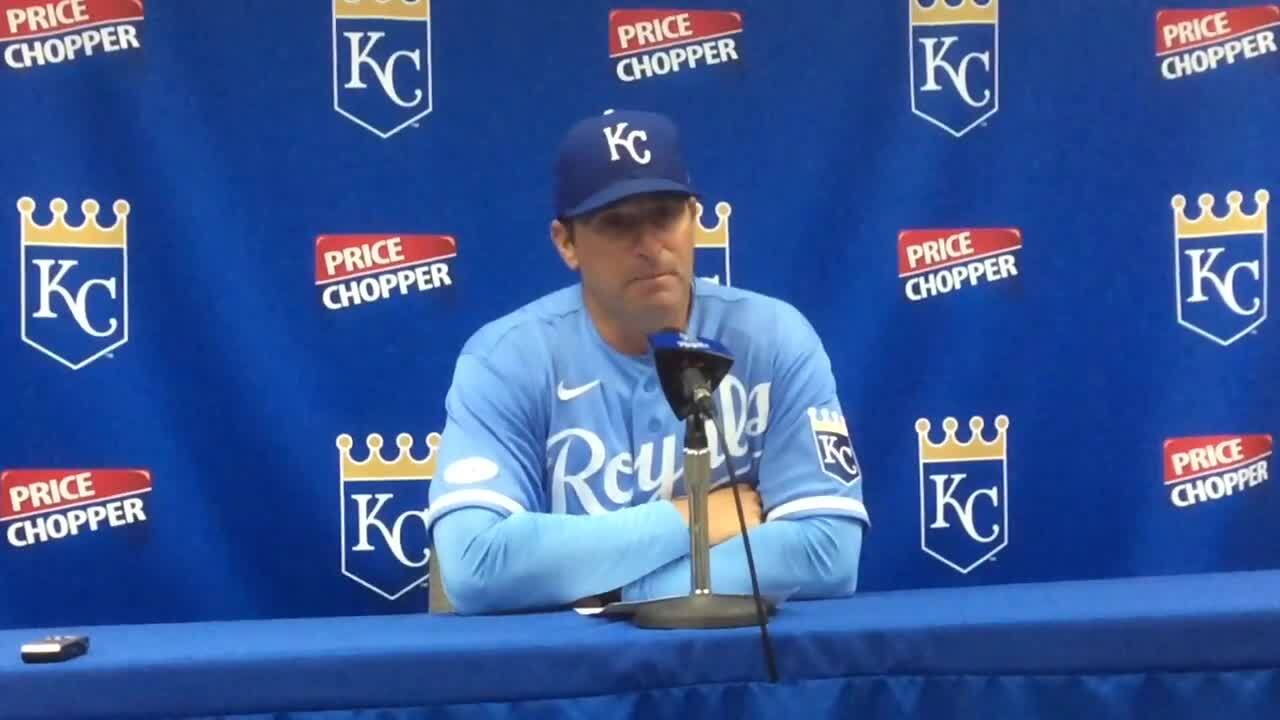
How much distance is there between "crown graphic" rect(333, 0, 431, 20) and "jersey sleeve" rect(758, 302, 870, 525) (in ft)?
2.82

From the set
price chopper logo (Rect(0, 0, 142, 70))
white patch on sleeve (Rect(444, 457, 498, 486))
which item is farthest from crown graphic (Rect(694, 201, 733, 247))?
price chopper logo (Rect(0, 0, 142, 70))

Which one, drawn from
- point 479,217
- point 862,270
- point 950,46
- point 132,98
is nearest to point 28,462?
point 132,98

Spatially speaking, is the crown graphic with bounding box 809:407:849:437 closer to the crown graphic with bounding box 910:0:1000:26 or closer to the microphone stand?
the microphone stand

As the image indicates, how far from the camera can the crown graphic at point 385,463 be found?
7.22 ft

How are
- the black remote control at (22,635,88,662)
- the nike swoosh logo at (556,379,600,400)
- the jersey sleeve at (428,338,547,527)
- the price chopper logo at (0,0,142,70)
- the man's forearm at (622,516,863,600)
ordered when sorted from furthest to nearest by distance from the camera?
the price chopper logo at (0,0,142,70) → the nike swoosh logo at (556,379,600,400) → the jersey sleeve at (428,338,547,527) → the man's forearm at (622,516,863,600) → the black remote control at (22,635,88,662)

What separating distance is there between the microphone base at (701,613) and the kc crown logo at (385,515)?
3.30 feet

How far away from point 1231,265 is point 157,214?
184cm

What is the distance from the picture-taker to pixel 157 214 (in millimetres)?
2129

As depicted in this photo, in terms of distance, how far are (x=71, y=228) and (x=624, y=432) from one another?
103cm

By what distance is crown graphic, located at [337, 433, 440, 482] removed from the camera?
7.22 feet

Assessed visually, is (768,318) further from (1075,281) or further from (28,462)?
(28,462)

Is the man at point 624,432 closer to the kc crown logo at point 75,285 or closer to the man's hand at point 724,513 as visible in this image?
the man's hand at point 724,513

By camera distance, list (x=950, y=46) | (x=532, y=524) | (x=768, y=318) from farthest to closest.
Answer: (x=950, y=46) → (x=768, y=318) → (x=532, y=524)

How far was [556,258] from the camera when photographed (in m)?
2.22
